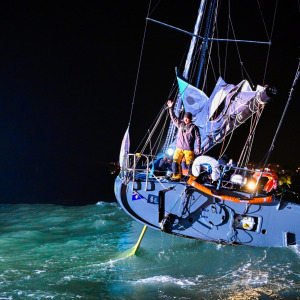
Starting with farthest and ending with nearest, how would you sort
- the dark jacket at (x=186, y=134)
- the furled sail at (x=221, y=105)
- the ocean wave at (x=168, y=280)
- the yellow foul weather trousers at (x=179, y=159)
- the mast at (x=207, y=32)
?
1. the mast at (x=207, y=32)
2. the furled sail at (x=221, y=105)
3. the yellow foul weather trousers at (x=179, y=159)
4. the dark jacket at (x=186, y=134)
5. the ocean wave at (x=168, y=280)

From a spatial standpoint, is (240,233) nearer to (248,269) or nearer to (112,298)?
(248,269)

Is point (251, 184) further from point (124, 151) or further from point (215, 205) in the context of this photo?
point (124, 151)

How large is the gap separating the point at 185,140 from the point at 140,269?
3.54 meters

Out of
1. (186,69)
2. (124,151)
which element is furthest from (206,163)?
(186,69)

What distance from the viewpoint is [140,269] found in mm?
6891

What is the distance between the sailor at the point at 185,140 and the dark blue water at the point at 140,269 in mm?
2454

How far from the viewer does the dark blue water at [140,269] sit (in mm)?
5570

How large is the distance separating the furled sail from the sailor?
46.8 inches

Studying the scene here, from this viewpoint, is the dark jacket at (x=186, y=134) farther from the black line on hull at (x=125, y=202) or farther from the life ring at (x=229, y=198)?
the black line on hull at (x=125, y=202)

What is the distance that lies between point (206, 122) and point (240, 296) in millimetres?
5196

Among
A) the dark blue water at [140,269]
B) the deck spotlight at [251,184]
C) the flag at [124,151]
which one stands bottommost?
the dark blue water at [140,269]

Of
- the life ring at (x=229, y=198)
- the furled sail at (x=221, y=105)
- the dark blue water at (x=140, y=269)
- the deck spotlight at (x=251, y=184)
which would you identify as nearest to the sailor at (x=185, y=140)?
the life ring at (x=229, y=198)

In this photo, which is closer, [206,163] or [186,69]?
[206,163]

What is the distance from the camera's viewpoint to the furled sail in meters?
7.27
